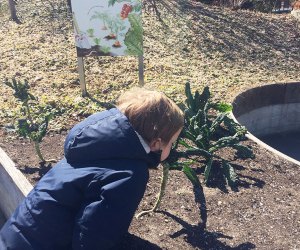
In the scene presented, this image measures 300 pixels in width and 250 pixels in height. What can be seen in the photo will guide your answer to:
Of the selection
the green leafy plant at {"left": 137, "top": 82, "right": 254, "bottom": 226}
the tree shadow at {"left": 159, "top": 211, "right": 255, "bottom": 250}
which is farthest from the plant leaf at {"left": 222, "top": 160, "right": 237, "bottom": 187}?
the tree shadow at {"left": 159, "top": 211, "right": 255, "bottom": 250}

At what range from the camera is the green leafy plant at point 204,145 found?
12.4ft

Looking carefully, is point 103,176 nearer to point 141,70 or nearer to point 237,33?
point 141,70

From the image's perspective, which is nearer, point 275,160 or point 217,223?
point 217,223

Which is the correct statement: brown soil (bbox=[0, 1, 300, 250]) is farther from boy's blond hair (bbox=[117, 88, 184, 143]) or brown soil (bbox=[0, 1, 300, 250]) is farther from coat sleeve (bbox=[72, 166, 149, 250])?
boy's blond hair (bbox=[117, 88, 184, 143])

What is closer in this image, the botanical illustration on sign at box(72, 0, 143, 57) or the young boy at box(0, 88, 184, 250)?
the young boy at box(0, 88, 184, 250)

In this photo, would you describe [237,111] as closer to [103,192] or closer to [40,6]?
[103,192]

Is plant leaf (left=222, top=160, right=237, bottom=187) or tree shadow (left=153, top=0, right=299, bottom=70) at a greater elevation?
tree shadow (left=153, top=0, right=299, bottom=70)

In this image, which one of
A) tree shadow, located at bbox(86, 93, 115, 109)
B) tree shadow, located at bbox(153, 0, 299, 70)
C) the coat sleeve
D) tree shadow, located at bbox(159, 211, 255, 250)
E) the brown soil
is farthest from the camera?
→ tree shadow, located at bbox(153, 0, 299, 70)

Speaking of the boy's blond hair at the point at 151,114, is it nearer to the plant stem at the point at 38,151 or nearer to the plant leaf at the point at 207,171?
the plant leaf at the point at 207,171

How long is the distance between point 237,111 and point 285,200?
2127mm

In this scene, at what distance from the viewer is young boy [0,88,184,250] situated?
210 cm

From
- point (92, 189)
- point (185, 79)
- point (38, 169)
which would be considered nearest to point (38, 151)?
point (38, 169)

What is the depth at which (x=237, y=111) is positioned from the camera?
5.79 metres

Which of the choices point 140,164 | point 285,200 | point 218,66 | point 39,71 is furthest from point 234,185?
point 39,71
